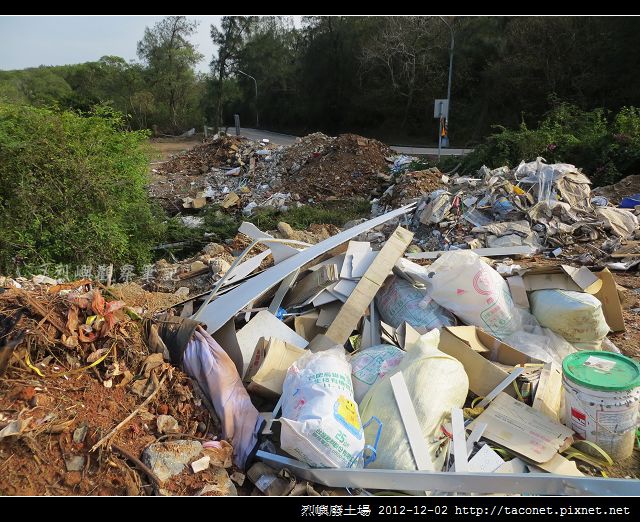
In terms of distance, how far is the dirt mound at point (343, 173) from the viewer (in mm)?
13961

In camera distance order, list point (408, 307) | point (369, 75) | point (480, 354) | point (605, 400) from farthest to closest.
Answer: point (369, 75) < point (408, 307) < point (480, 354) < point (605, 400)

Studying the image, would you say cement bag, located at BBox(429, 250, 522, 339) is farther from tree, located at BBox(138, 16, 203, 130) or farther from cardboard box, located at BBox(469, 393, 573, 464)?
tree, located at BBox(138, 16, 203, 130)

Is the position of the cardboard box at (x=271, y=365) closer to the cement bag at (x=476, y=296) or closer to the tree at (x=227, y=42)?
the cement bag at (x=476, y=296)

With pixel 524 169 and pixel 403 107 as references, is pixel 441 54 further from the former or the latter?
pixel 524 169

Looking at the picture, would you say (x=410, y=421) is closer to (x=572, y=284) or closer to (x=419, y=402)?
(x=419, y=402)

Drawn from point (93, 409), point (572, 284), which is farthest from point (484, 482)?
point (572, 284)

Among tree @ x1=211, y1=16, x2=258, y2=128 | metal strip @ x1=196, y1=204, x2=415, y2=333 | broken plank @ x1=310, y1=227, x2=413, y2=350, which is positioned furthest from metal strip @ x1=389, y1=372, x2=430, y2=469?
tree @ x1=211, y1=16, x2=258, y2=128

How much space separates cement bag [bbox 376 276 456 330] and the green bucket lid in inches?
39.6

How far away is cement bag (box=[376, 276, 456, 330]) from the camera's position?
11.6 ft

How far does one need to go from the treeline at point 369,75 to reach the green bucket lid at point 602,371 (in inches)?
730

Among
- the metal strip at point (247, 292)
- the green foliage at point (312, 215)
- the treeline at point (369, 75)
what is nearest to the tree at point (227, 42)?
the treeline at point (369, 75)

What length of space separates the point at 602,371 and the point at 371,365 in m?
1.23

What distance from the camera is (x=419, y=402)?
2.56 meters

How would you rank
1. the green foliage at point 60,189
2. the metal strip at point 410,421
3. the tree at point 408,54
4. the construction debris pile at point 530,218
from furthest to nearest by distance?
the tree at point 408,54 < the construction debris pile at point 530,218 < the green foliage at point 60,189 < the metal strip at point 410,421
